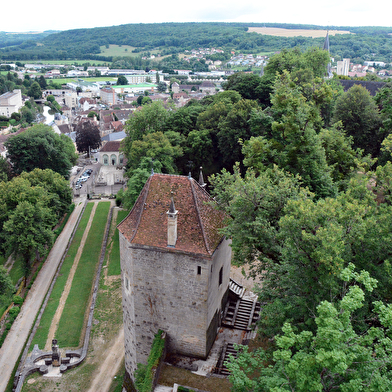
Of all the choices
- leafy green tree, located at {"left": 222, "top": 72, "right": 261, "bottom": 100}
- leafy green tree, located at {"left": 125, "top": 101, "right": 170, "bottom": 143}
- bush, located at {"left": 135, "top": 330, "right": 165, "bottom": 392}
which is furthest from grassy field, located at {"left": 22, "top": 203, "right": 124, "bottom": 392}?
leafy green tree, located at {"left": 222, "top": 72, "right": 261, "bottom": 100}

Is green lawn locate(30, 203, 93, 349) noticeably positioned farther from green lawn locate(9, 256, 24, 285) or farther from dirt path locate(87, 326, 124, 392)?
dirt path locate(87, 326, 124, 392)

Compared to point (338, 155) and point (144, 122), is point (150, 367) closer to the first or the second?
point (338, 155)

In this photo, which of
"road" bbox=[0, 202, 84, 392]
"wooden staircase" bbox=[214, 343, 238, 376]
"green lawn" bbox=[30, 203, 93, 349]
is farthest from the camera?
"green lawn" bbox=[30, 203, 93, 349]

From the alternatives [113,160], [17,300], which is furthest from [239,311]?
[113,160]

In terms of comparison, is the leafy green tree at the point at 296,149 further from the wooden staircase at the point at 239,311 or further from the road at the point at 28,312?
the road at the point at 28,312

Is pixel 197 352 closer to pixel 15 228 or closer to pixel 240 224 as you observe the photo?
pixel 240 224

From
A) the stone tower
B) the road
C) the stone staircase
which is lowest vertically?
the road
